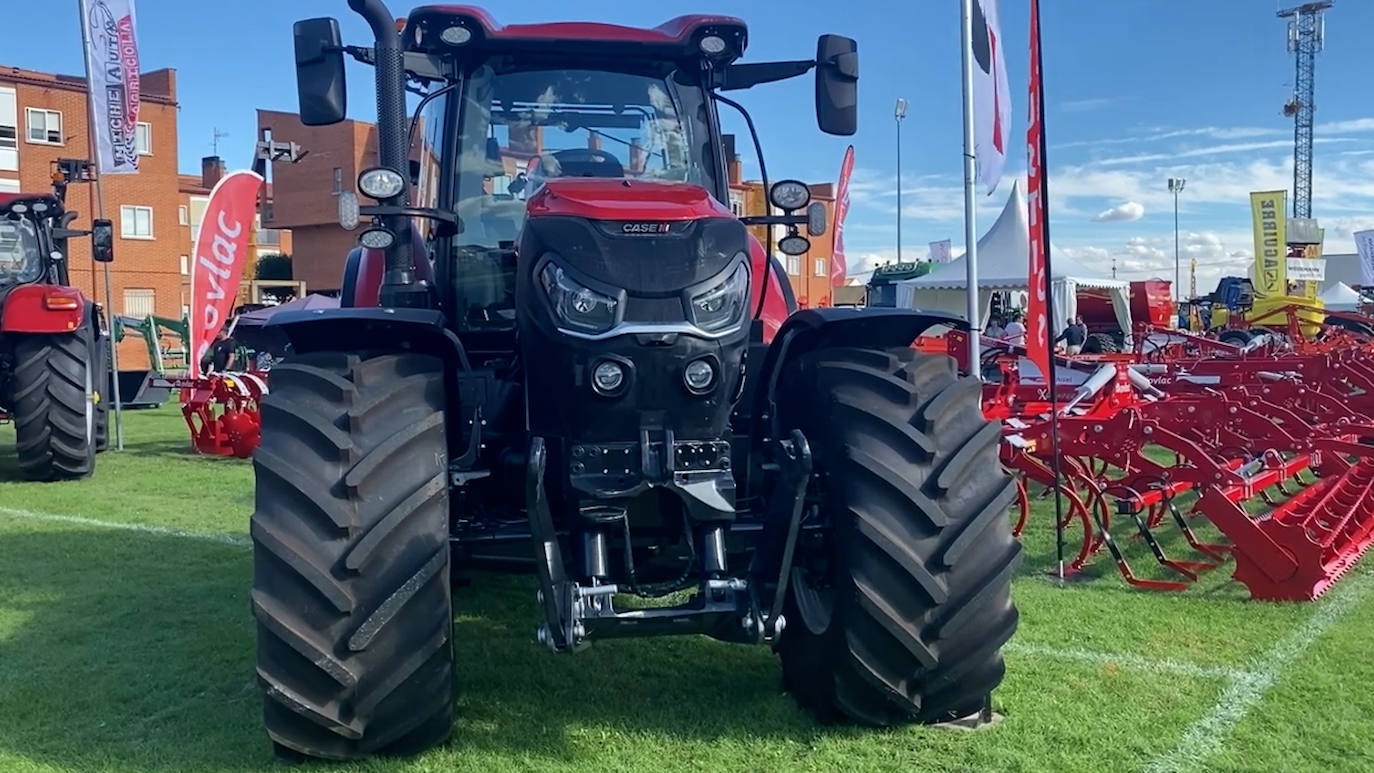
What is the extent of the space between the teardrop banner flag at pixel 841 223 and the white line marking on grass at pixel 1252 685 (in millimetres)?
12124

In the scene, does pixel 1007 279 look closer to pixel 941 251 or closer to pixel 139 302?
pixel 941 251

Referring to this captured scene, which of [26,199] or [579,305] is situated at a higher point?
[26,199]

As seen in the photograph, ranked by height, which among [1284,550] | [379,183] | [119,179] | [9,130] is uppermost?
[9,130]

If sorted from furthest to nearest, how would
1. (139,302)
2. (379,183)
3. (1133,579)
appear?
1. (139,302)
2. (1133,579)
3. (379,183)

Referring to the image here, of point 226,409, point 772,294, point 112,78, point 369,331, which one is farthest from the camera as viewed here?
point 112,78

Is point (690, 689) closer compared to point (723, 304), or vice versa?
point (723, 304)

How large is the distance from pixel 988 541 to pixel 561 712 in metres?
1.58

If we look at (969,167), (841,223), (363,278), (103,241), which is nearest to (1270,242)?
(841,223)

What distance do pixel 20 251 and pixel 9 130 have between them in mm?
25570

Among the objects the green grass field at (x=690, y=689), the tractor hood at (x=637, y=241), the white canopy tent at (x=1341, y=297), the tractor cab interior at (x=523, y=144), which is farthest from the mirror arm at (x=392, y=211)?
the white canopy tent at (x=1341, y=297)

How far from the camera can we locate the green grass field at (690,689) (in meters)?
3.54

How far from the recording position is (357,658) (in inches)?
125

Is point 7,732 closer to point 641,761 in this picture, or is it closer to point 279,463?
point 279,463

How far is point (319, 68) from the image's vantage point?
3984mm
